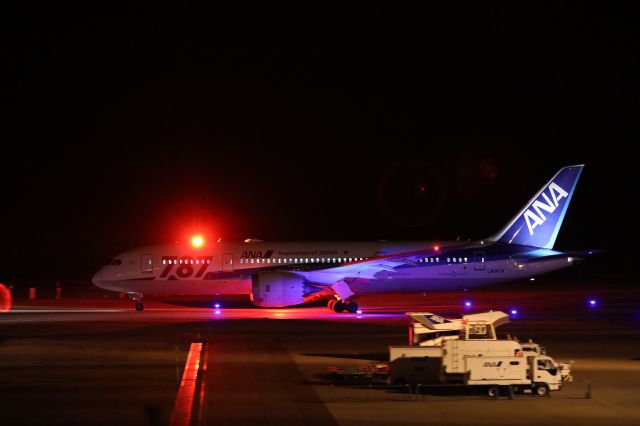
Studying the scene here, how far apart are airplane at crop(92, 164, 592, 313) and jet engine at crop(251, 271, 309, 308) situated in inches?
34.1

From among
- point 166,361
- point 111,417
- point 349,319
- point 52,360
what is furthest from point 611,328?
point 111,417

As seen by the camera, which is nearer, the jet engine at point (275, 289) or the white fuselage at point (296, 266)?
the jet engine at point (275, 289)

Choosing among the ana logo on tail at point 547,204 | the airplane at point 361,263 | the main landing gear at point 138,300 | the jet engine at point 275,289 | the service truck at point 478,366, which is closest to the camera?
the service truck at point 478,366

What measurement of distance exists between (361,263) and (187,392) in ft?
88.3

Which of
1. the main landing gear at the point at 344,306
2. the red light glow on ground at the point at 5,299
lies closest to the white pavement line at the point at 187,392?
the main landing gear at the point at 344,306

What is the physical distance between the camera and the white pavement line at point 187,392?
15.9 m

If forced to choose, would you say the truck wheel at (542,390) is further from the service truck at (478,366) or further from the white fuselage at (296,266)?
the white fuselage at (296,266)

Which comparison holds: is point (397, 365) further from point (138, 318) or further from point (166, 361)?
point (138, 318)

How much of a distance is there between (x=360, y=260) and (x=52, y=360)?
2328 centimetres

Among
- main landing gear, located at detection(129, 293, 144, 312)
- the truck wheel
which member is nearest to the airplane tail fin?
main landing gear, located at detection(129, 293, 144, 312)

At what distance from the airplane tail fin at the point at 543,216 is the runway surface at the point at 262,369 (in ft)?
17.2

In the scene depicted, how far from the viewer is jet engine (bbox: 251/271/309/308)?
140 feet

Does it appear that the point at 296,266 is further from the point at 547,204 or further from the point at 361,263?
the point at 547,204

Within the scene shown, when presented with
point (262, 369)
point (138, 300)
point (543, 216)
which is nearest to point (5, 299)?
point (138, 300)
